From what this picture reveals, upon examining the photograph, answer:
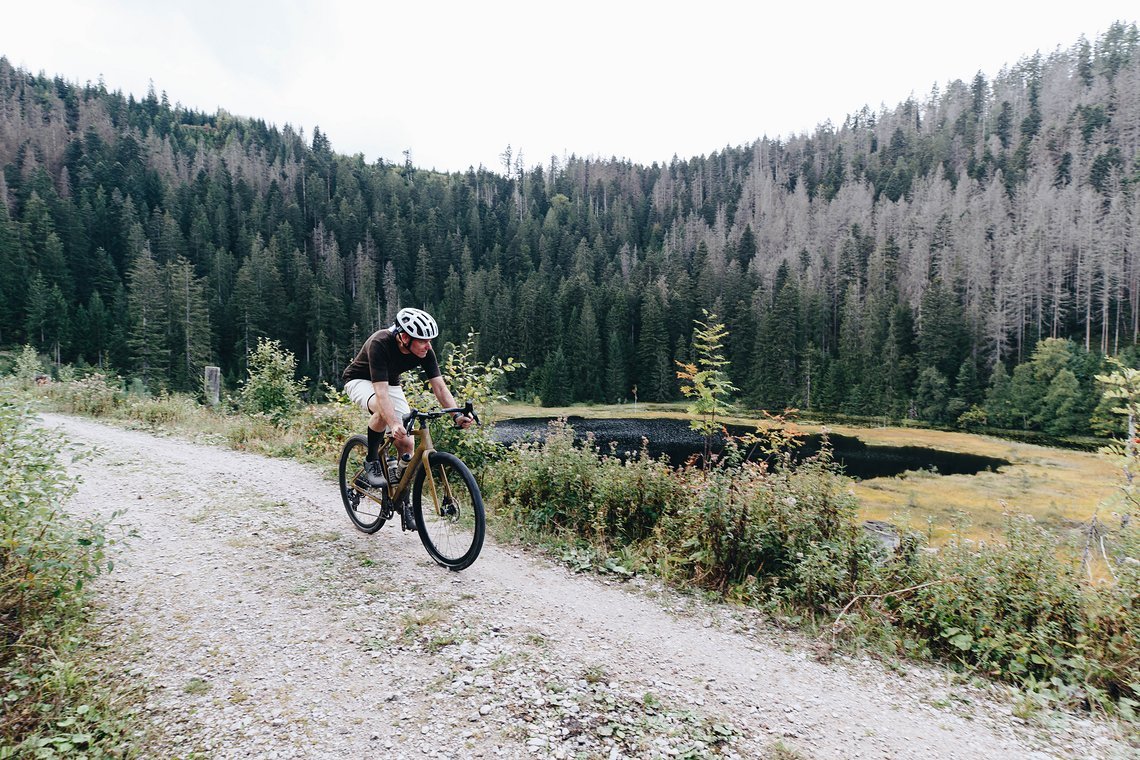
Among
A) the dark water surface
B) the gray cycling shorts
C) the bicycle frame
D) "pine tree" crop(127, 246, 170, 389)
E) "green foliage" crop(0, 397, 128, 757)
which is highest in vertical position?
"pine tree" crop(127, 246, 170, 389)

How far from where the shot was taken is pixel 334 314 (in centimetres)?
10081

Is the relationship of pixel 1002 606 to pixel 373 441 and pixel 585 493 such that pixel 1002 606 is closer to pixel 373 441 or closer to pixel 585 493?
pixel 585 493

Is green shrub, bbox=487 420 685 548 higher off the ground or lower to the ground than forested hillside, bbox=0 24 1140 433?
lower

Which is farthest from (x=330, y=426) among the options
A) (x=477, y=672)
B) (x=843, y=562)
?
(x=843, y=562)

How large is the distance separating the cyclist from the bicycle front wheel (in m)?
0.33

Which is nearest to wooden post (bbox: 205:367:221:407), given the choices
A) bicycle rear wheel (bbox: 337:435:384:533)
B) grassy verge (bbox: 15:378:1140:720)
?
bicycle rear wheel (bbox: 337:435:384:533)

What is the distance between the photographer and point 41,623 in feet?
13.1

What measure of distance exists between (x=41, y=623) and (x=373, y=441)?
3268 millimetres

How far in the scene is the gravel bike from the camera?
223 inches

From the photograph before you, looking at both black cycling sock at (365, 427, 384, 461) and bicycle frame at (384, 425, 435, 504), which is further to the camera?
black cycling sock at (365, 427, 384, 461)

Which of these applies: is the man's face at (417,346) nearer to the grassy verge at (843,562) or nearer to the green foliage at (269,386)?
the grassy verge at (843,562)

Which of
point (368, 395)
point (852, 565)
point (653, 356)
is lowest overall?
point (852, 565)

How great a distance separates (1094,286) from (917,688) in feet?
367

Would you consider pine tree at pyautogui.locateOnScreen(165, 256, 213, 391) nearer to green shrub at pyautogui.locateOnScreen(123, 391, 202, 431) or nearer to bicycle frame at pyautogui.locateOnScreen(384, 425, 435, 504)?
green shrub at pyautogui.locateOnScreen(123, 391, 202, 431)
